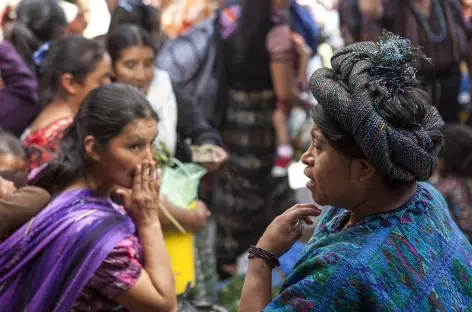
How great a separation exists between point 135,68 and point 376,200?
7.79ft

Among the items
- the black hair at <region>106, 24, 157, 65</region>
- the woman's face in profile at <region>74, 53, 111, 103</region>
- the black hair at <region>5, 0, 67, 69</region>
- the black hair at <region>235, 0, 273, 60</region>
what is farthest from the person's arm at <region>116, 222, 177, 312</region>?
the black hair at <region>235, 0, 273, 60</region>

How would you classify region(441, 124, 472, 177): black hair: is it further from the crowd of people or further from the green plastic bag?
the green plastic bag

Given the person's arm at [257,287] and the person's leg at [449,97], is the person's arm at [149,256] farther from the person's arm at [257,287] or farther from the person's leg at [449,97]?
the person's leg at [449,97]

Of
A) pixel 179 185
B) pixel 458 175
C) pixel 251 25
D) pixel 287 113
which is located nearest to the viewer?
pixel 179 185

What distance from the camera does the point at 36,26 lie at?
17.2ft

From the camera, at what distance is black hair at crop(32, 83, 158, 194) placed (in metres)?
2.86

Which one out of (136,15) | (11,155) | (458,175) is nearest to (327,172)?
(11,155)

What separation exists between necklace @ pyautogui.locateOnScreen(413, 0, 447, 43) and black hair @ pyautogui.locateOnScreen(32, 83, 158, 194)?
314 centimetres

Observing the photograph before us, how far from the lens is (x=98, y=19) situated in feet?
21.2

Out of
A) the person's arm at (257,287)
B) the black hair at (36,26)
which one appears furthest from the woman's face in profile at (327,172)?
the black hair at (36,26)

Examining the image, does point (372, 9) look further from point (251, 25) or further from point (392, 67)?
point (392, 67)

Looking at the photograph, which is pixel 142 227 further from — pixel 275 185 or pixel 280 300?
pixel 275 185

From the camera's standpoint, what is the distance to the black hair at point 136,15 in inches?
192

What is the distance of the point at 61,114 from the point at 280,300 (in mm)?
2038
